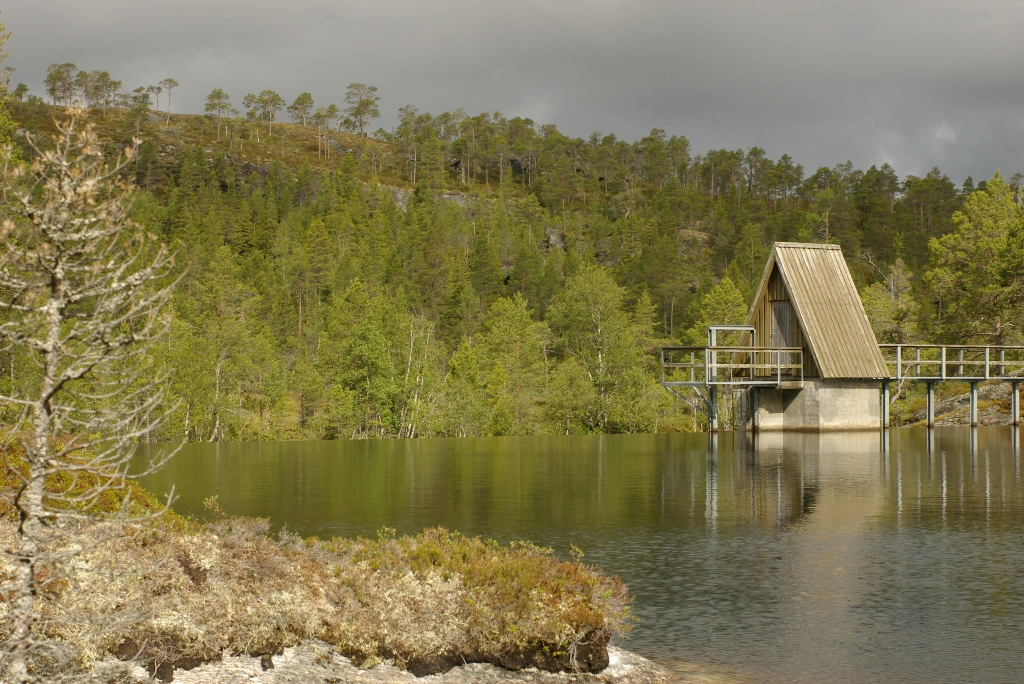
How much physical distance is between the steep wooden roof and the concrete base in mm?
1144

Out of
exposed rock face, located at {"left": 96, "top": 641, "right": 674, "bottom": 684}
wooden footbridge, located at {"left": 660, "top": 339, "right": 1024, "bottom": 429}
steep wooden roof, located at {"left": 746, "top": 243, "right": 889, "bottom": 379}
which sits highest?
steep wooden roof, located at {"left": 746, "top": 243, "right": 889, "bottom": 379}

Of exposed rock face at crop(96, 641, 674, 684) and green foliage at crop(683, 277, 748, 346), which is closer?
exposed rock face at crop(96, 641, 674, 684)

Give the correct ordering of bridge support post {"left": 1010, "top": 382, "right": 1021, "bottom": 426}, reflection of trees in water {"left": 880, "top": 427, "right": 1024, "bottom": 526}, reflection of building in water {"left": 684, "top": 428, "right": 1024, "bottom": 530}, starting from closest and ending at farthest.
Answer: reflection of trees in water {"left": 880, "top": 427, "right": 1024, "bottom": 526}
reflection of building in water {"left": 684, "top": 428, "right": 1024, "bottom": 530}
bridge support post {"left": 1010, "top": 382, "right": 1021, "bottom": 426}

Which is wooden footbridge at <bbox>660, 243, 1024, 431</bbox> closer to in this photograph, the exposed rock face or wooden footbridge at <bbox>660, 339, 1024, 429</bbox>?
wooden footbridge at <bbox>660, 339, 1024, 429</bbox>

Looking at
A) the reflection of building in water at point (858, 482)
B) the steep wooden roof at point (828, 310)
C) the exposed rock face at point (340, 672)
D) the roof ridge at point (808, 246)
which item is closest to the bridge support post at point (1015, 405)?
the reflection of building in water at point (858, 482)

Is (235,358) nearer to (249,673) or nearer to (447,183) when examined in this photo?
(249,673)

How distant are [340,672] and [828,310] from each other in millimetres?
41936

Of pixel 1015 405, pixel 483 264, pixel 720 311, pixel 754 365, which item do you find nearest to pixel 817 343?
pixel 754 365

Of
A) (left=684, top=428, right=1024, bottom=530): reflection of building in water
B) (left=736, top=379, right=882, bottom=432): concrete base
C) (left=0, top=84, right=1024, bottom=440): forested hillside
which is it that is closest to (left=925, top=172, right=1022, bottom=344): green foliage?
(left=0, top=84, right=1024, bottom=440): forested hillside

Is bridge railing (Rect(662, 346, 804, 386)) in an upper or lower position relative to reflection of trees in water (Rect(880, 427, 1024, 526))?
upper

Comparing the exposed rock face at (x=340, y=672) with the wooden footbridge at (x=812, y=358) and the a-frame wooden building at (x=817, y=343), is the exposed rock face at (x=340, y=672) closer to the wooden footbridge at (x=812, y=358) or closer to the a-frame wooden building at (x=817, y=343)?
the wooden footbridge at (x=812, y=358)

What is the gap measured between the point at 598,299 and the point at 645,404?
11.7 metres

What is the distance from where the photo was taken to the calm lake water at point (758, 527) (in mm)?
11531

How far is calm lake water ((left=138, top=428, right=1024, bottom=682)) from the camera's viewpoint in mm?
11531
